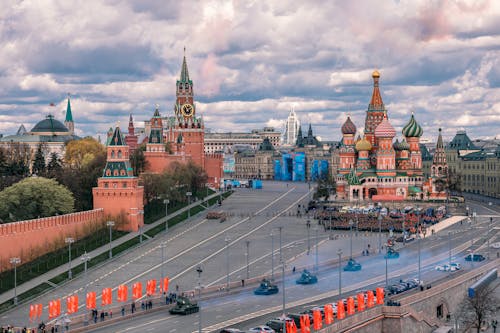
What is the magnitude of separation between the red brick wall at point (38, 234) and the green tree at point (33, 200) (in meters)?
4.07

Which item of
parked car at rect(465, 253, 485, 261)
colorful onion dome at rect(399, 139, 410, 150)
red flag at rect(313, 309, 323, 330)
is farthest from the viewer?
colorful onion dome at rect(399, 139, 410, 150)

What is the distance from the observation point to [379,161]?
154m

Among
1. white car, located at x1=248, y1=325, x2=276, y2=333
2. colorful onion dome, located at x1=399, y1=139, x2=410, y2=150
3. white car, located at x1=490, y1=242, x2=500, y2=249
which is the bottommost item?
white car, located at x1=248, y1=325, x2=276, y2=333

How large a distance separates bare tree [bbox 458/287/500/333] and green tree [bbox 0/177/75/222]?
50316 millimetres

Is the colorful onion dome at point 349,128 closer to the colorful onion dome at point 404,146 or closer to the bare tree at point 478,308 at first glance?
the colorful onion dome at point 404,146

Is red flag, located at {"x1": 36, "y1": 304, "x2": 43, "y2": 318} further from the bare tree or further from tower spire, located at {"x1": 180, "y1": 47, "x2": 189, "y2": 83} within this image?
tower spire, located at {"x1": 180, "y1": 47, "x2": 189, "y2": 83}

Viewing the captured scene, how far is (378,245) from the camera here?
106 m

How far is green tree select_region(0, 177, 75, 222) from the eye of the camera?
10669cm

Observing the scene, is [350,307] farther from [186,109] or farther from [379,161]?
[186,109]

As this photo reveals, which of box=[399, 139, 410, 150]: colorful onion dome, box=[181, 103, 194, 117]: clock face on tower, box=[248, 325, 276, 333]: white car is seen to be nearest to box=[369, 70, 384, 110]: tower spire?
box=[399, 139, 410, 150]: colorful onion dome

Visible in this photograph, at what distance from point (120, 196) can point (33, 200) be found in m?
11.9

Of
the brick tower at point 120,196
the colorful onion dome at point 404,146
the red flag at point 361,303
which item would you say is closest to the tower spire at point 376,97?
the colorful onion dome at point 404,146

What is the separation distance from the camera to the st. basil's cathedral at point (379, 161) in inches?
6033

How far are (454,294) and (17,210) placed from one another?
51.5 m
